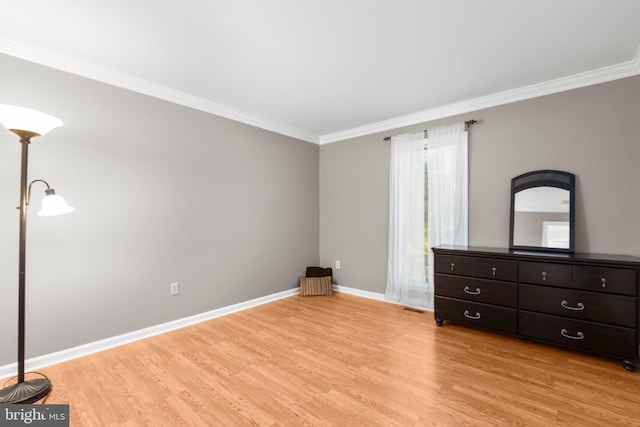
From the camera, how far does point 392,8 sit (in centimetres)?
185

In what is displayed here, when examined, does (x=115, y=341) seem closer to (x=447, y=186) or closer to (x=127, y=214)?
(x=127, y=214)

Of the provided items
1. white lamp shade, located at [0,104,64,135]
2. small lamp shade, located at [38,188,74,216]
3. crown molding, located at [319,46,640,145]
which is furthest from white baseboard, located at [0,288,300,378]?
crown molding, located at [319,46,640,145]

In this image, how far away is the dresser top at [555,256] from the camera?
7.45 feet

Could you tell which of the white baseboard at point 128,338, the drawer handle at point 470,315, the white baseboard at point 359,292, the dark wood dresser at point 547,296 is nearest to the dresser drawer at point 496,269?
the dark wood dresser at point 547,296

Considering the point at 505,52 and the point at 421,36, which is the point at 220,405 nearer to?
the point at 421,36

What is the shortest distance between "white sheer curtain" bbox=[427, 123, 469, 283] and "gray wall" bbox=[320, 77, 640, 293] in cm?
10

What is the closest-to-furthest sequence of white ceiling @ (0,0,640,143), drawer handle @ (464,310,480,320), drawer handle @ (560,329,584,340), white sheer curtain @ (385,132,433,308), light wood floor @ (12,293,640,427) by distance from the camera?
light wood floor @ (12,293,640,427) → white ceiling @ (0,0,640,143) → drawer handle @ (560,329,584,340) → drawer handle @ (464,310,480,320) → white sheer curtain @ (385,132,433,308)

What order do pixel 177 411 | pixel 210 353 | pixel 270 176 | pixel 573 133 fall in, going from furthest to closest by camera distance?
pixel 270 176
pixel 573 133
pixel 210 353
pixel 177 411

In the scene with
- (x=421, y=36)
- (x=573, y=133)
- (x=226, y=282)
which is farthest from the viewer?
(x=226, y=282)

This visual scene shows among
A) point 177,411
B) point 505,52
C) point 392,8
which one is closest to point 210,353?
point 177,411

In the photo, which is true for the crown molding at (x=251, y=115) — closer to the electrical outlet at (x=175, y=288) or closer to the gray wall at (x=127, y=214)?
the gray wall at (x=127, y=214)

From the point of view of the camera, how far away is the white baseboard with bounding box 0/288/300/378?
2232 millimetres

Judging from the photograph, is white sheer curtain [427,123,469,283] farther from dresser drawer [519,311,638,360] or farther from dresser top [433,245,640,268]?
dresser drawer [519,311,638,360]

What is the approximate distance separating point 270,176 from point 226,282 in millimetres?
1539
